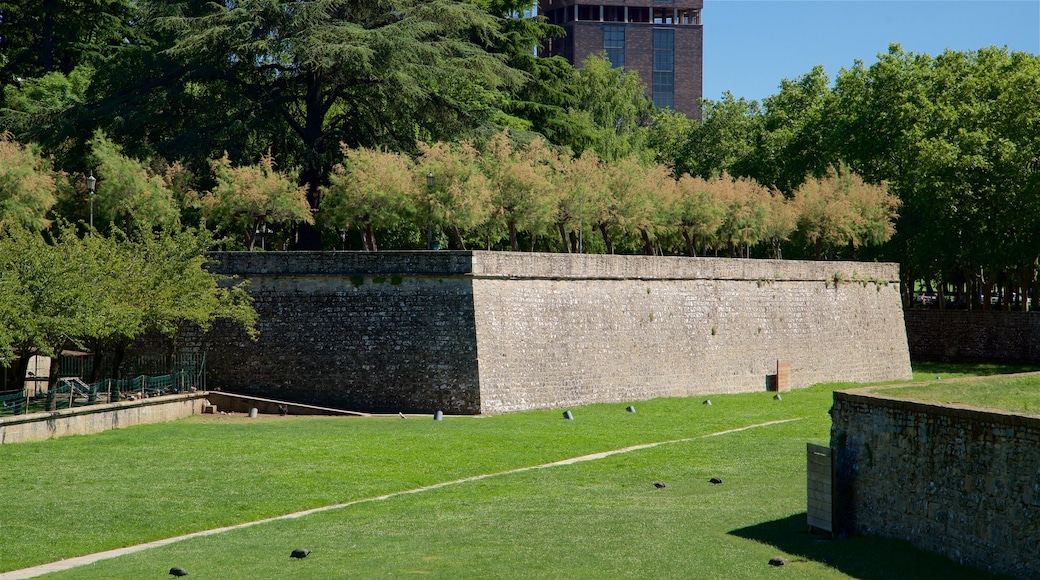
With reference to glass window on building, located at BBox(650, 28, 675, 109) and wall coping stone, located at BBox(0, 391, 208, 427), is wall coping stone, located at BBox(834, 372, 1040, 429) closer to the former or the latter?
wall coping stone, located at BBox(0, 391, 208, 427)

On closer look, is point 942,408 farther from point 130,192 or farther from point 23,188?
point 23,188

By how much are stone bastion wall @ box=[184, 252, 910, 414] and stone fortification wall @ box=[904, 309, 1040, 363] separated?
2441 cm

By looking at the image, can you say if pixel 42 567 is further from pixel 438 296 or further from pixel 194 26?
pixel 194 26

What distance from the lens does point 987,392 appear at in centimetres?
1780

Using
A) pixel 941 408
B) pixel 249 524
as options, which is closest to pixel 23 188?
pixel 249 524

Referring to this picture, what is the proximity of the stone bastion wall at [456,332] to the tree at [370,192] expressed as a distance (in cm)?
559

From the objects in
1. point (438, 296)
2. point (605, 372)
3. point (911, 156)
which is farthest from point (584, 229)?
point (911, 156)

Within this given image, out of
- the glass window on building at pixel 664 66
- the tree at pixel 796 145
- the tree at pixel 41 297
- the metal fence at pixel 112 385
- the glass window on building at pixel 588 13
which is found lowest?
the metal fence at pixel 112 385

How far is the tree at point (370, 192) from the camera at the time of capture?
38469mm

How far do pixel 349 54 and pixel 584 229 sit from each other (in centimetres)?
1235

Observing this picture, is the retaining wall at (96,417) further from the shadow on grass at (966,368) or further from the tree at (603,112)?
the shadow on grass at (966,368)

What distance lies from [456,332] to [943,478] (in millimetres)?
17771

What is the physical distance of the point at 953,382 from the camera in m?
19.3

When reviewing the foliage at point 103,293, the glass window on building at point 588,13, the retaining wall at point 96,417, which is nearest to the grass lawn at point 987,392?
the retaining wall at point 96,417
